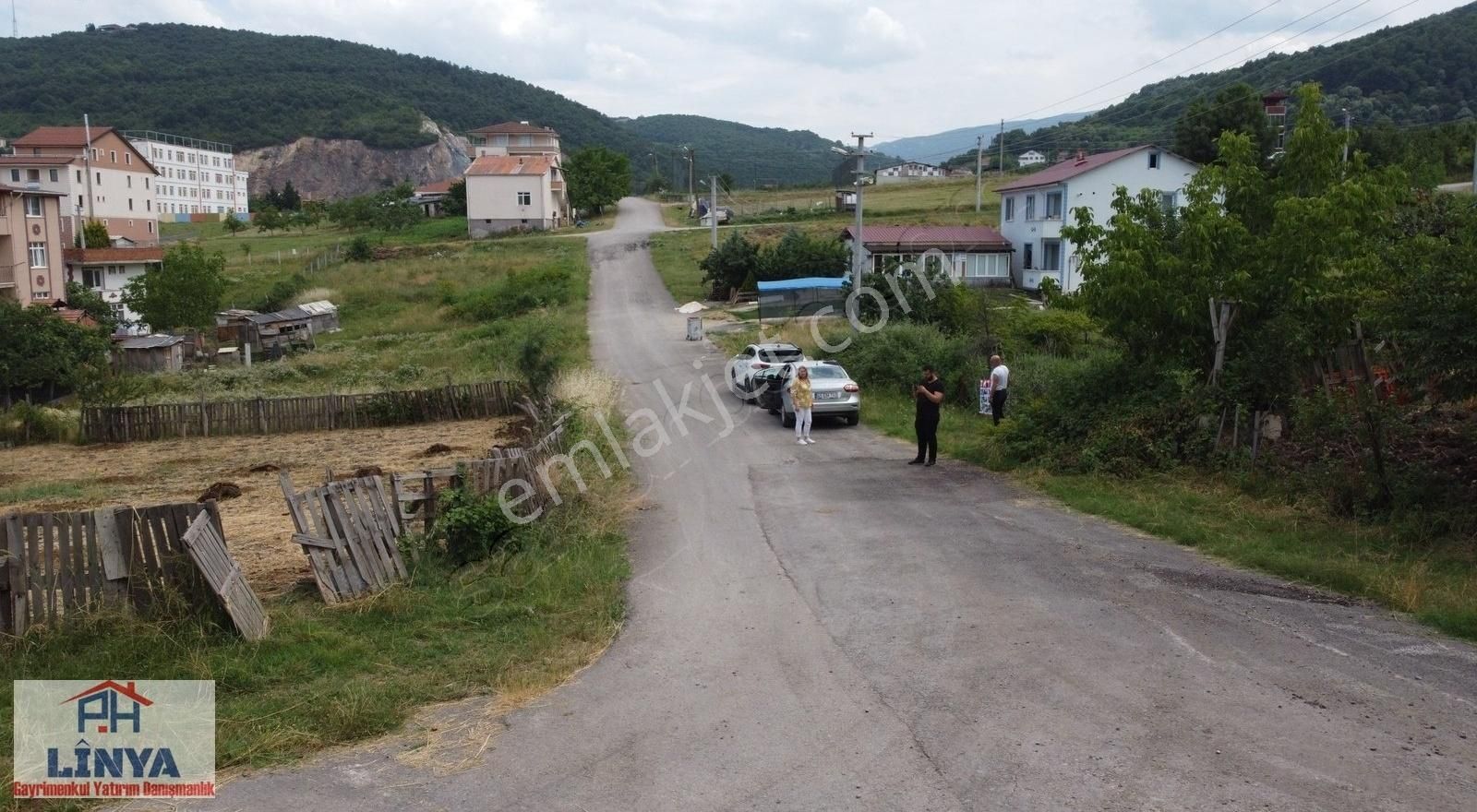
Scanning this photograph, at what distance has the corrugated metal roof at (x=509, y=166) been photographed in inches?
3041

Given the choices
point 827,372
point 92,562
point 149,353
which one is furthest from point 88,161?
point 92,562

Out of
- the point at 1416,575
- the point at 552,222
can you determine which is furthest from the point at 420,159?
the point at 1416,575

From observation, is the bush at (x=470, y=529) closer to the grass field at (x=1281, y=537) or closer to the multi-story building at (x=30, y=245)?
the grass field at (x=1281, y=537)

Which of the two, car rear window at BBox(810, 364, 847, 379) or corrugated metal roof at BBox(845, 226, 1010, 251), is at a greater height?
corrugated metal roof at BBox(845, 226, 1010, 251)

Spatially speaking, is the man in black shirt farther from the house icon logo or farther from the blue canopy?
the blue canopy

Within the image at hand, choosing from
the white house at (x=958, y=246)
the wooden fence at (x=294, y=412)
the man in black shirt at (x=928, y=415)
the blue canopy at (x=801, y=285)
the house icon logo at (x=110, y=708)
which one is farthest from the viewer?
the white house at (x=958, y=246)

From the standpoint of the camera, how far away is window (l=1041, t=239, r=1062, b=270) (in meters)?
45.9

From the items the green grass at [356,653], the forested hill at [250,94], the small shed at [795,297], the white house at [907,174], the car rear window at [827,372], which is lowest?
the green grass at [356,653]

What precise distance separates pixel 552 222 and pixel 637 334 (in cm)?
4540

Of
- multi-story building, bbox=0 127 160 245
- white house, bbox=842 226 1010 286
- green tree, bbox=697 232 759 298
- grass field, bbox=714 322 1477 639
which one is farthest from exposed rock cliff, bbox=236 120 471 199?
grass field, bbox=714 322 1477 639

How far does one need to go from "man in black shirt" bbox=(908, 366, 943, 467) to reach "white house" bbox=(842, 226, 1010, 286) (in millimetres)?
30307

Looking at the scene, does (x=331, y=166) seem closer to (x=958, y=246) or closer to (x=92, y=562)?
(x=958, y=246)

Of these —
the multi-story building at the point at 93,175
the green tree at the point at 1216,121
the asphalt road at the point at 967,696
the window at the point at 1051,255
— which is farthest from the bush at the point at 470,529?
the multi-story building at the point at 93,175

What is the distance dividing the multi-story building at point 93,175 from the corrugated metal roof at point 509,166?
77.3 feet
